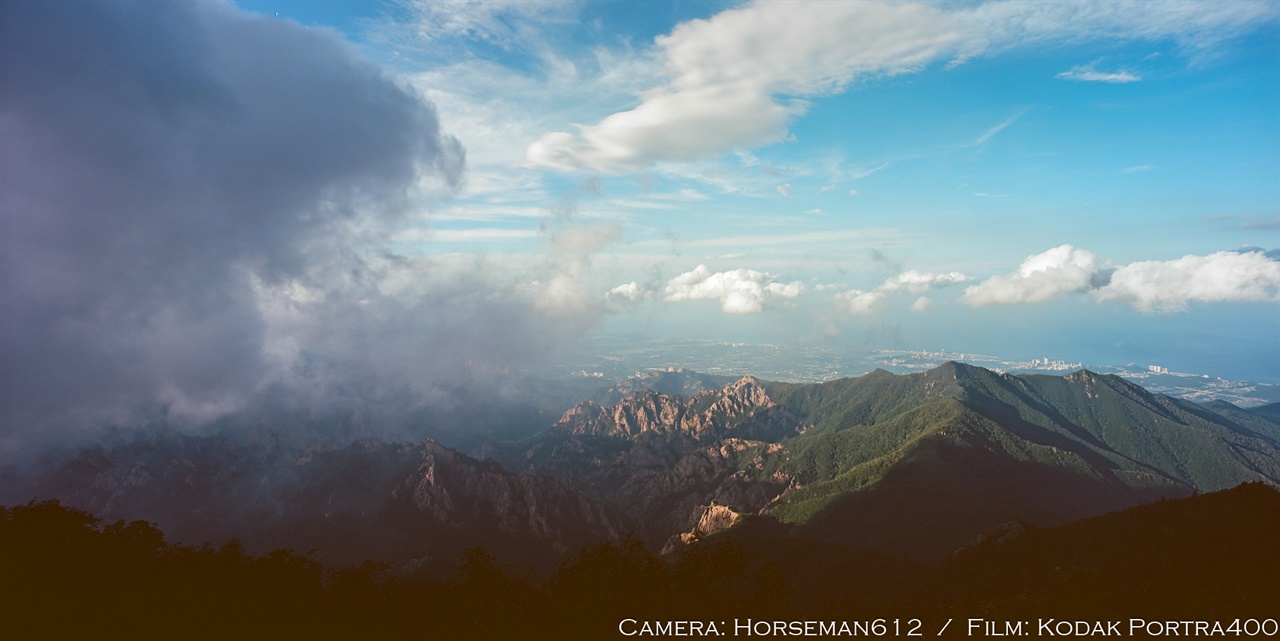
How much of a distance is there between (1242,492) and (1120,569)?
56994 mm

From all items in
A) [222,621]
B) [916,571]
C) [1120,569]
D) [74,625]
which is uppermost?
[74,625]

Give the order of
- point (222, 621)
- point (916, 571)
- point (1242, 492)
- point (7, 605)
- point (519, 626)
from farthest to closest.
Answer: point (916, 571)
point (1242, 492)
point (519, 626)
point (222, 621)
point (7, 605)

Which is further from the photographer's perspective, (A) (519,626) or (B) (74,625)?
(A) (519,626)

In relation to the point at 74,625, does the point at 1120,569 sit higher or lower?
lower

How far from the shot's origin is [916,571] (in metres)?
196

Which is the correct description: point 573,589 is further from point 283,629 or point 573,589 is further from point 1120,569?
point 1120,569

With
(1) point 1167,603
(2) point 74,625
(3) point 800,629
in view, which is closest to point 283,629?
(2) point 74,625

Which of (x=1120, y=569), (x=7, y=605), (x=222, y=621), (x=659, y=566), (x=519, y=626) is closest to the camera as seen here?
(x=7, y=605)

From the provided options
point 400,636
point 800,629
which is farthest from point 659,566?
point 400,636

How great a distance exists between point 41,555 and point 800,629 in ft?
349

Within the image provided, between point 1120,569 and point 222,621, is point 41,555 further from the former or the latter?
point 1120,569

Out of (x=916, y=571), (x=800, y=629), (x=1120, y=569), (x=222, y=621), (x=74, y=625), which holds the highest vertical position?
(x=74, y=625)

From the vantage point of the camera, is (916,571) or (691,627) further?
(916,571)

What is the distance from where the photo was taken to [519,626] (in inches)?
2955
